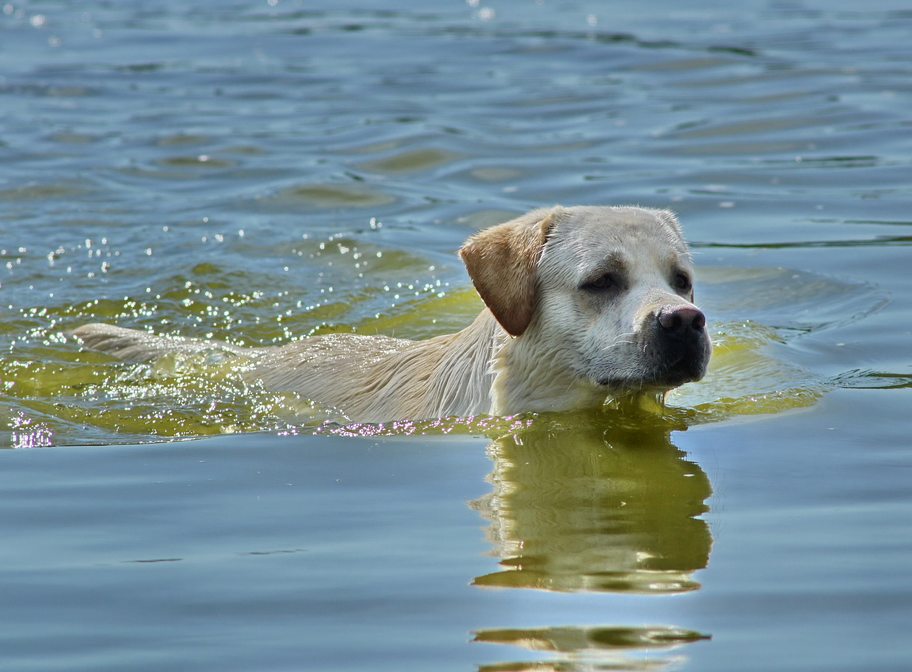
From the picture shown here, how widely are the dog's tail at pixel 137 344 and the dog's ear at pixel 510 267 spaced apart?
2.56 m

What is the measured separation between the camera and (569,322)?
23.3ft

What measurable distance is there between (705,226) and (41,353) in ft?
19.4

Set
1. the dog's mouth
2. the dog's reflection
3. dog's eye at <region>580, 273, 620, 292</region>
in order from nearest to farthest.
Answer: the dog's reflection < the dog's mouth < dog's eye at <region>580, 273, 620, 292</region>

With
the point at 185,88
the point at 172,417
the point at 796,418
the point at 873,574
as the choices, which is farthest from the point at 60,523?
the point at 185,88

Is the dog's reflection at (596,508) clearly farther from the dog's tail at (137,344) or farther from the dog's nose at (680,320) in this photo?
the dog's tail at (137,344)

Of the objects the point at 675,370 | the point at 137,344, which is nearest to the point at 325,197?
the point at 137,344

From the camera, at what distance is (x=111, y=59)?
2219 centimetres

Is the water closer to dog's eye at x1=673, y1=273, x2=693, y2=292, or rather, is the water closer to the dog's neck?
the dog's neck

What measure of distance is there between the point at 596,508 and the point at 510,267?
1.62 m

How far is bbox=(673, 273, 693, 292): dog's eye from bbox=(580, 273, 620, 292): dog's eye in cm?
34

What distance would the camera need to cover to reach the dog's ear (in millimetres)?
7207

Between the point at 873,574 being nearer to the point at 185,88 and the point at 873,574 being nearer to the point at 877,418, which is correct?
the point at 877,418

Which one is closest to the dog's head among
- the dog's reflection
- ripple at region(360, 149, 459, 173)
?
the dog's reflection

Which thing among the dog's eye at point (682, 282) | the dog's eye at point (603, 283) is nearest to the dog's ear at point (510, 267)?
the dog's eye at point (603, 283)
